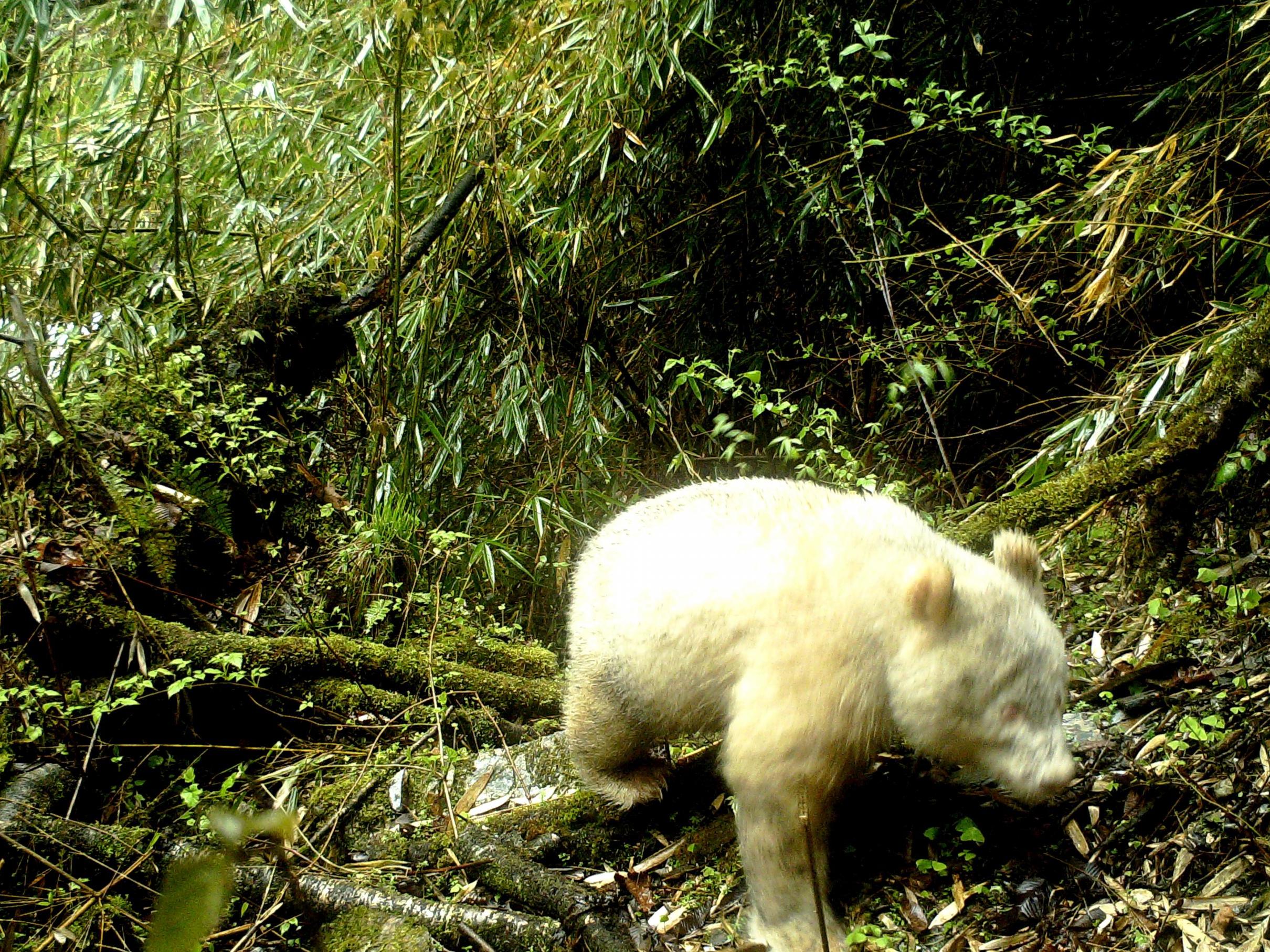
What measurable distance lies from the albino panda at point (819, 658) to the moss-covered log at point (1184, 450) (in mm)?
568

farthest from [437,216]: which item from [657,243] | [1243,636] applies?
[1243,636]

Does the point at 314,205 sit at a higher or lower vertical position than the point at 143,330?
higher

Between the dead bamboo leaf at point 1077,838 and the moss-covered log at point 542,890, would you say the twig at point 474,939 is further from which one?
the dead bamboo leaf at point 1077,838

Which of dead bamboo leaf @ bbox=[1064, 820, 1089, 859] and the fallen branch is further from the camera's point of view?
the fallen branch

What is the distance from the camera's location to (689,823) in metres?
3.21

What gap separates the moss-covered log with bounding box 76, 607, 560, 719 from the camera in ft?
12.8

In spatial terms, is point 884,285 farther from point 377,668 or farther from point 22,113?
point 22,113

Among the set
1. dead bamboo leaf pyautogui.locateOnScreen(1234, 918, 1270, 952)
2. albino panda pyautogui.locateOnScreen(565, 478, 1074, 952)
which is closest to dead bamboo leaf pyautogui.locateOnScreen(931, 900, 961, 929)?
albino panda pyautogui.locateOnScreen(565, 478, 1074, 952)

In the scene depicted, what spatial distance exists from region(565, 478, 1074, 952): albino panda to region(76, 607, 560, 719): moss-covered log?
3.87 feet

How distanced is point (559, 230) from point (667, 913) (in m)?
3.51

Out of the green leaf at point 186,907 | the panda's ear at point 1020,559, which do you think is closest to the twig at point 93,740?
the green leaf at point 186,907

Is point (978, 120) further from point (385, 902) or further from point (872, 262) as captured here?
point (385, 902)

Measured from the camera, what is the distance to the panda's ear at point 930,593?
2.50 metres

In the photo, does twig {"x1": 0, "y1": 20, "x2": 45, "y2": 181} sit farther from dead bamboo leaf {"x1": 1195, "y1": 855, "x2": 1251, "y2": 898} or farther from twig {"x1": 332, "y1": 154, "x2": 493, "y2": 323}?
dead bamboo leaf {"x1": 1195, "y1": 855, "x2": 1251, "y2": 898}
